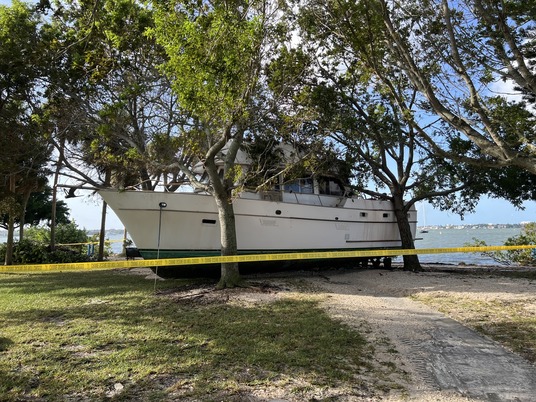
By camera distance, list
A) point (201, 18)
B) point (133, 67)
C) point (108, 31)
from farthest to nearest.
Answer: point (133, 67)
point (108, 31)
point (201, 18)

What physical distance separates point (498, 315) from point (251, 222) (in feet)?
20.3

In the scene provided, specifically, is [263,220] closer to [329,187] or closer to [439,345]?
[329,187]

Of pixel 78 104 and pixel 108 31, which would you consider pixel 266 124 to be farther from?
pixel 78 104

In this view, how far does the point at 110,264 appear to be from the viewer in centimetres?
662

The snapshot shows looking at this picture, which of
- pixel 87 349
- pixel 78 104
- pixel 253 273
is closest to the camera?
pixel 87 349

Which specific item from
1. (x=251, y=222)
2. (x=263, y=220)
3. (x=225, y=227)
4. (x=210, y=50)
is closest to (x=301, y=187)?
(x=263, y=220)

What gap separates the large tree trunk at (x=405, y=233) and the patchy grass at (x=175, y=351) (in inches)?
273

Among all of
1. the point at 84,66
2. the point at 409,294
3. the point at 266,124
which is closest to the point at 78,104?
the point at 84,66

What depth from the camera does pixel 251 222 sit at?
1055cm

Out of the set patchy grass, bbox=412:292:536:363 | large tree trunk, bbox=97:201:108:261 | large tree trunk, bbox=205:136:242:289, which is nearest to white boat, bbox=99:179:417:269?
large tree trunk, bbox=205:136:242:289

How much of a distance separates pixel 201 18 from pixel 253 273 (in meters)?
7.05

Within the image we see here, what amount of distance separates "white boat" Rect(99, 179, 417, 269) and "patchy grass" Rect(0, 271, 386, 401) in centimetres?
234

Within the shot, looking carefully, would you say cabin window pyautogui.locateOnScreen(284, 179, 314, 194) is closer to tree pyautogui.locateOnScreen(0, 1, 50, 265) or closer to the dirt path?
the dirt path

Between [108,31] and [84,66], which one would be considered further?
[84,66]
